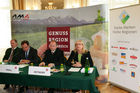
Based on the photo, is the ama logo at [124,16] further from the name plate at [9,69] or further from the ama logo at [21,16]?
the ama logo at [21,16]

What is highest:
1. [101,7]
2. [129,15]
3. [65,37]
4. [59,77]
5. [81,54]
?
[101,7]

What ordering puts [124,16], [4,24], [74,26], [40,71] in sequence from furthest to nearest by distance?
[4,24]
[74,26]
[124,16]
[40,71]

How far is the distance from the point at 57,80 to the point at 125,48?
77.5 inches

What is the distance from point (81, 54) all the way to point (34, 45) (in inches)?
89.4

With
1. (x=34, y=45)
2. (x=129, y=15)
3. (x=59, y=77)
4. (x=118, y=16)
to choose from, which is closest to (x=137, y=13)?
(x=129, y=15)

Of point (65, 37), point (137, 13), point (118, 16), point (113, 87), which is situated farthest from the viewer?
point (65, 37)

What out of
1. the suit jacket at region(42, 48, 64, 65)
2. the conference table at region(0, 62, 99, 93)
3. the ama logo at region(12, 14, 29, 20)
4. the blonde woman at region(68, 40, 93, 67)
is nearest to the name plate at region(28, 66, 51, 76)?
the conference table at region(0, 62, 99, 93)

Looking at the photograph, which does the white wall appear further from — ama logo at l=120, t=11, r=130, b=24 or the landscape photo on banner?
ama logo at l=120, t=11, r=130, b=24

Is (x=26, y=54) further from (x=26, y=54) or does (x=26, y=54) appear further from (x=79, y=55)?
(x=79, y=55)

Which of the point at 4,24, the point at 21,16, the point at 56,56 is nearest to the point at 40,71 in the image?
the point at 56,56

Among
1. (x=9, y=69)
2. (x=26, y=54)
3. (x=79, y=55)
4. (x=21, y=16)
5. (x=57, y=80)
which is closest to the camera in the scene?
(x=57, y=80)

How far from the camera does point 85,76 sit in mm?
2764

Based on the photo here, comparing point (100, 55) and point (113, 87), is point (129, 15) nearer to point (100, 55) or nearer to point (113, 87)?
point (100, 55)

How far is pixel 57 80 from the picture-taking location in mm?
2785
